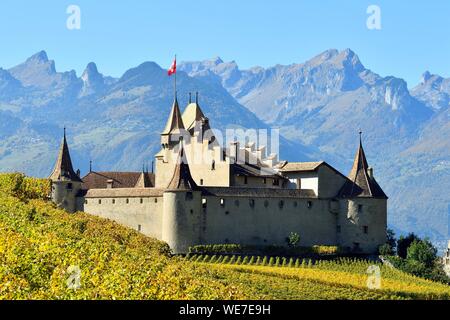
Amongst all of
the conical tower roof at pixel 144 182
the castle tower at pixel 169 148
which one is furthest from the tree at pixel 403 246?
the conical tower roof at pixel 144 182

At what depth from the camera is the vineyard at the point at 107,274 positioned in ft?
82.5

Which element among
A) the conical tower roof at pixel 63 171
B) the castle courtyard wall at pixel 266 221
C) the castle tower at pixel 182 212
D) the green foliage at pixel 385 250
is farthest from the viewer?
the conical tower roof at pixel 63 171

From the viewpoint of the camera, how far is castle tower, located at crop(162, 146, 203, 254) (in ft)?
256

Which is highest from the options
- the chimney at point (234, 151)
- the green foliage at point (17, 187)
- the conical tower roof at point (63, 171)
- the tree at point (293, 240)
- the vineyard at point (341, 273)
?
the chimney at point (234, 151)

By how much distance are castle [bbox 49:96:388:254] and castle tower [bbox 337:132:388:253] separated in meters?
0.09

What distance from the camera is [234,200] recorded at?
265 feet

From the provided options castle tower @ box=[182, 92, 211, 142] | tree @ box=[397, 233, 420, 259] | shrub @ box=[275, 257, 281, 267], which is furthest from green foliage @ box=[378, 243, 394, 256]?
castle tower @ box=[182, 92, 211, 142]

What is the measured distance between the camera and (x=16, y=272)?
26.6 meters

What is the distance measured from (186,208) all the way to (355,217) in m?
15.5

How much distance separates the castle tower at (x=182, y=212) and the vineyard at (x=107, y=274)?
9.22 m

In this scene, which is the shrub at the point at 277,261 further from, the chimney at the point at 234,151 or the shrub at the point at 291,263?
the chimney at the point at 234,151

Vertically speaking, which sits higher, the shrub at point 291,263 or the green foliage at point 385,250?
the green foliage at point 385,250

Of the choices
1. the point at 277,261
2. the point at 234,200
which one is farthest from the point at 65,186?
the point at 277,261
